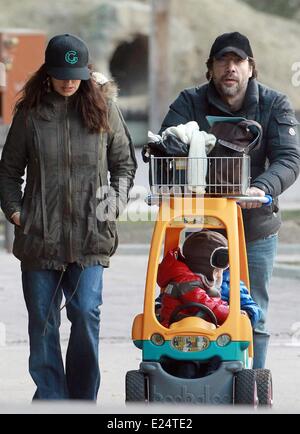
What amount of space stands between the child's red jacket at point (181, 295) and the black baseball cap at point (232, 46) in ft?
3.20

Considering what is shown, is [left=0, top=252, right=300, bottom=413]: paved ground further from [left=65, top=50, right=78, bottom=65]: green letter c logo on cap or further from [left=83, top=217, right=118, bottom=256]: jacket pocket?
[left=65, top=50, right=78, bottom=65]: green letter c logo on cap

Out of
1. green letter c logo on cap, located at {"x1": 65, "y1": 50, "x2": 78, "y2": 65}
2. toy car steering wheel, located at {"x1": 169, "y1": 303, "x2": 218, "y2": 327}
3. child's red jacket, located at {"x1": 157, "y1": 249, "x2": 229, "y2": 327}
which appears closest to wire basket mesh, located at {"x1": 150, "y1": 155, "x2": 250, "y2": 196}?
child's red jacket, located at {"x1": 157, "y1": 249, "x2": 229, "y2": 327}

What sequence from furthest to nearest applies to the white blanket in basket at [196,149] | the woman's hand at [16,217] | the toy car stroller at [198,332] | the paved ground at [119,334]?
the paved ground at [119,334]
the woman's hand at [16,217]
the white blanket in basket at [196,149]
the toy car stroller at [198,332]

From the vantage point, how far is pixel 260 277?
5.61 meters

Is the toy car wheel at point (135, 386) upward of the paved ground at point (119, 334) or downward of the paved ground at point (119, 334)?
downward

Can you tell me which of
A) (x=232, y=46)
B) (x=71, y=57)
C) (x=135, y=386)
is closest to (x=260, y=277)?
(x=135, y=386)

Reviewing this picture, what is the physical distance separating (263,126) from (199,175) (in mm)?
577

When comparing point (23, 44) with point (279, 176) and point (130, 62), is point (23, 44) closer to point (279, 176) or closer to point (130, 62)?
point (279, 176)

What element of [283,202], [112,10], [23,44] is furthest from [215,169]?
[112,10]

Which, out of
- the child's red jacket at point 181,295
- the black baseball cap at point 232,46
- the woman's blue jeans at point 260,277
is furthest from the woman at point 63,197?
the woman's blue jeans at point 260,277

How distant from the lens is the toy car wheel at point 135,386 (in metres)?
4.92

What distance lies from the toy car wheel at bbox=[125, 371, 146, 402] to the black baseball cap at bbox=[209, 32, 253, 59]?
4.96ft

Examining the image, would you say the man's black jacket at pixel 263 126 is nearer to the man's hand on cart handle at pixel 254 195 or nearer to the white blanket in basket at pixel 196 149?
the man's hand on cart handle at pixel 254 195

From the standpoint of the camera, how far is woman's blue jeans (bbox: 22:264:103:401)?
5281 mm
